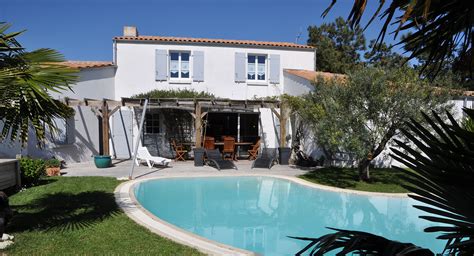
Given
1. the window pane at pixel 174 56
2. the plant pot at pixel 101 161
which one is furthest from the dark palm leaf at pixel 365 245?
the window pane at pixel 174 56

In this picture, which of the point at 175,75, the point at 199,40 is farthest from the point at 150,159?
the point at 199,40

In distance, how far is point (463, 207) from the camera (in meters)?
1.75

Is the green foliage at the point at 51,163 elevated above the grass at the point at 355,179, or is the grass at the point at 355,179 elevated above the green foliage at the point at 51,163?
the green foliage at the point at 51,163

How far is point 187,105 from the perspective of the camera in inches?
674

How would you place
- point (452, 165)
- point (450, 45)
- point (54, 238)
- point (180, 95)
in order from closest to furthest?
point (452, 165) → point (450, 45) → point (54, 238) → point (180, 95)

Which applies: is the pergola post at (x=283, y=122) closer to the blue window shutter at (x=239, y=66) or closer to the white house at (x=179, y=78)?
the white house at (x=179, y=78)

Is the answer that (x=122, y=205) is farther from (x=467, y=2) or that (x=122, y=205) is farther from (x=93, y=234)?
(x=467, y=2)

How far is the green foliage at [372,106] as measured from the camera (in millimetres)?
10570

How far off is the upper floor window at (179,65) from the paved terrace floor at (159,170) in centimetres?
543

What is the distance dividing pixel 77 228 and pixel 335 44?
97.6ft

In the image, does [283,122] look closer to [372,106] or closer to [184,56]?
[184,56]

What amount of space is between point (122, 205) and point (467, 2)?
7.76 metres

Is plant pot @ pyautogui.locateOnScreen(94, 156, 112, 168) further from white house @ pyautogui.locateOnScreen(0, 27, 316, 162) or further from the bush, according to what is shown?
the bush

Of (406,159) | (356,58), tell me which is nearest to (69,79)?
(406,159)
